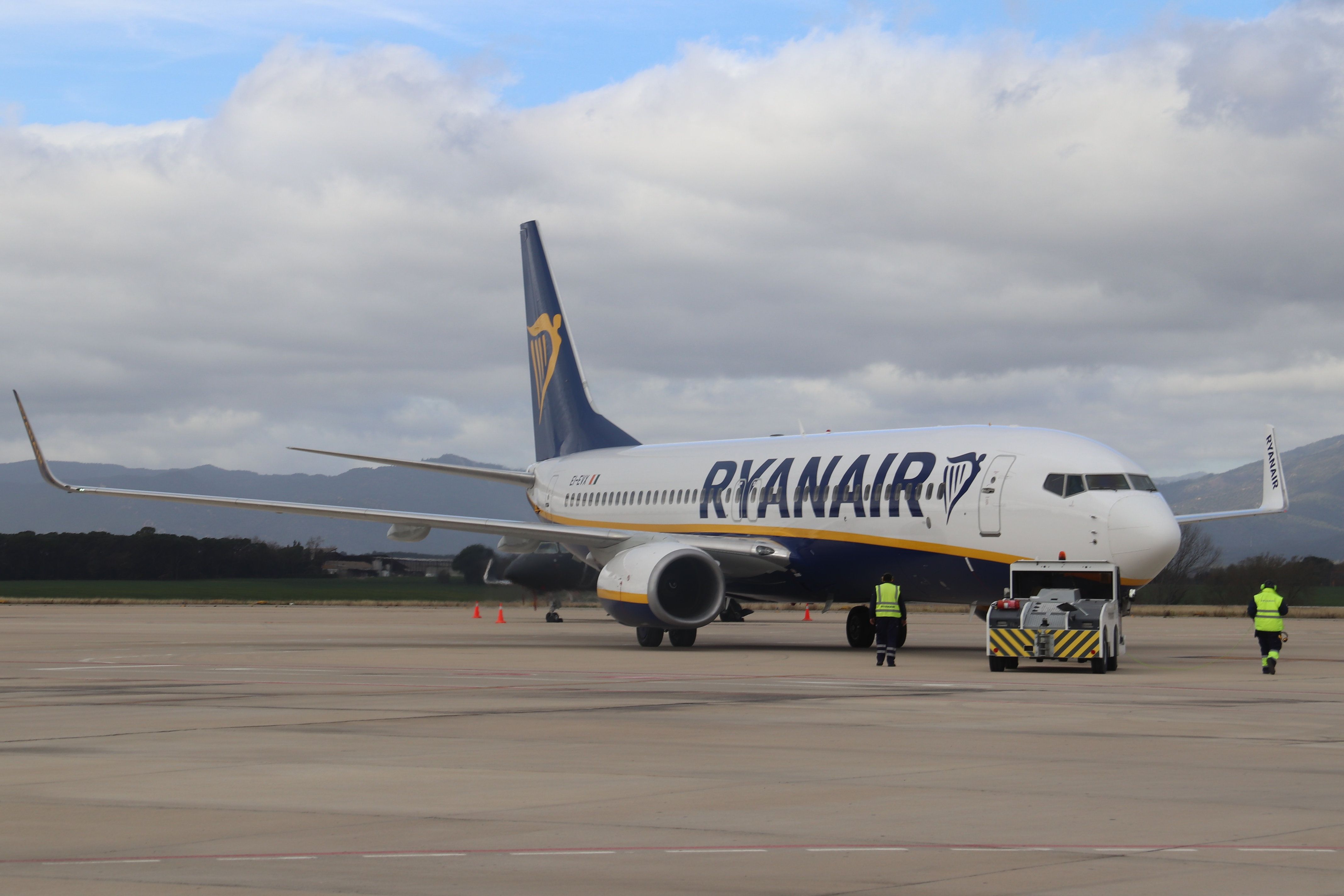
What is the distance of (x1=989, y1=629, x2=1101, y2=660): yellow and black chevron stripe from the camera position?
920 inches

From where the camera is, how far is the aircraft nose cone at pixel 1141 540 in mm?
25266

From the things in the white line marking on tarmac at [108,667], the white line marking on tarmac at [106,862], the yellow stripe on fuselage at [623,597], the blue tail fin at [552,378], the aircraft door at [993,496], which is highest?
the blue tail fin at [552,378]

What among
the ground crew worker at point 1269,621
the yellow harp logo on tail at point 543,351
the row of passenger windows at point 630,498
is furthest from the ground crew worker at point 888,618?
the yellow harp logo on tail at point 543,351

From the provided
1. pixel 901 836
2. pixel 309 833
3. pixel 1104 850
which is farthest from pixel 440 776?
pixel 1104 850

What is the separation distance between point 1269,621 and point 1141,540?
93.0 inches

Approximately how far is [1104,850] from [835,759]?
165 inches

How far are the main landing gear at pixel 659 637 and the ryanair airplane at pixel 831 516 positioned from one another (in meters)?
0.05

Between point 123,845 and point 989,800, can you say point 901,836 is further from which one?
point 123,845

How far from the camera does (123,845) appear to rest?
340 inches

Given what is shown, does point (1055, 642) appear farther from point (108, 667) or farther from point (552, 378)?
point (552, 378)

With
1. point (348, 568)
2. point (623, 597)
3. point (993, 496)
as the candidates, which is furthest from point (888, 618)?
point (348, 568)

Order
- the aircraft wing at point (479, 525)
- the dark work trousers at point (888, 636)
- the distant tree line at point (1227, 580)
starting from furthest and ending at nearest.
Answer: the distant tree line at point (1227, 580) < the aircraft wing at point (479, 525) < the dark work trousers at point (888, 636)

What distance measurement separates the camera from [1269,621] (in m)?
24.0

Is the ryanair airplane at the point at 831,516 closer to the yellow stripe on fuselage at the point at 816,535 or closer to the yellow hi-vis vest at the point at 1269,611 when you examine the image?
the yellow stripe on fuselage at the point at 816,535
